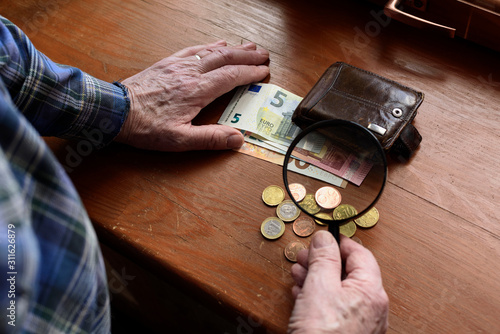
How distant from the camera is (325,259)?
1.02m

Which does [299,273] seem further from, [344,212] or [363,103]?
[363,103]

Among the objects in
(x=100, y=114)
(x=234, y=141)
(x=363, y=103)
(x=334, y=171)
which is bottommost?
(x=100, y=114)

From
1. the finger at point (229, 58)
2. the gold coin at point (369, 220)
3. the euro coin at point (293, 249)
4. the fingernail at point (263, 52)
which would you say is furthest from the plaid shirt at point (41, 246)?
the fingernail at point (263, 52)

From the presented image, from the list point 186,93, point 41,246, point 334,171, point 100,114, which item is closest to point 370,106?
point 334,171

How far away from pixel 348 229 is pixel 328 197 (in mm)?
107

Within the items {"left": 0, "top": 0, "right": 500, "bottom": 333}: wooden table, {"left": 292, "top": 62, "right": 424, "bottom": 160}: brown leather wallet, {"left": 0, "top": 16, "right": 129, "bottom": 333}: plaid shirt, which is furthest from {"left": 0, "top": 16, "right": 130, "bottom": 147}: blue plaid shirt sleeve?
{"left": 292, "top": 62, "right": 424, "bottom": 160}: brown leather wallet

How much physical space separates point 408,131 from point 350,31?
0.56 metres

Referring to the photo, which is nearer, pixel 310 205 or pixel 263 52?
pixel 310 205

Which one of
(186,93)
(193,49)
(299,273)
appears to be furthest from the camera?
(193,49)

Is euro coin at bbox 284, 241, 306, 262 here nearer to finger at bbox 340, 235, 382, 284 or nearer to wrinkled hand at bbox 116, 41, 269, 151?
finger at bbox 340, 235, 382, 284

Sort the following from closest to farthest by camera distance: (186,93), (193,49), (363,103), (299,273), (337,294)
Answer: (337,294) → (299,273) → (363,103) → (186,93) → (193,49)

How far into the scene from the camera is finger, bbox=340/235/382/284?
1014 millimetres

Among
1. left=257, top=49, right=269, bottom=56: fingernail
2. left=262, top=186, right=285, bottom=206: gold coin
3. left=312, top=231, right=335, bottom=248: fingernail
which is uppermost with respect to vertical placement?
left=257, top=49, right=269, bottom=56: fingernail

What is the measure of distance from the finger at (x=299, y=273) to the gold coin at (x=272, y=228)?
13cm
